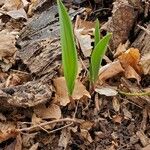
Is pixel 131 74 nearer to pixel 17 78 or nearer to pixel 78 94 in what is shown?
pixel 78 94

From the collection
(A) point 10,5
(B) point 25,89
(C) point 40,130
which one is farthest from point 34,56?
(A) point 10,5

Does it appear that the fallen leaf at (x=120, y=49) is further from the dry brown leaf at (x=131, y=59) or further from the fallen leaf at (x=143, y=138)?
the fallen leaf at (x=143, y=138)

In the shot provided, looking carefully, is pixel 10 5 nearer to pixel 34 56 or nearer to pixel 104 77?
pixel 34 56

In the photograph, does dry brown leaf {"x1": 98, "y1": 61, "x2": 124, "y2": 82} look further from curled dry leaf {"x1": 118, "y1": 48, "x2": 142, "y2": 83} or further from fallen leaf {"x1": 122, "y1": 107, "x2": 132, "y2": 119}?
fallen leaf {"x1": 122, "y1": 107, "x2": 132, "y2": 119}

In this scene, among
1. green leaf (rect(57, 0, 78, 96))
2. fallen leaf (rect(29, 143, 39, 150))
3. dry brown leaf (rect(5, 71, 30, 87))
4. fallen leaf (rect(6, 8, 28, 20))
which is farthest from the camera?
fallen leaf (rect(6, 8, 28, 20))

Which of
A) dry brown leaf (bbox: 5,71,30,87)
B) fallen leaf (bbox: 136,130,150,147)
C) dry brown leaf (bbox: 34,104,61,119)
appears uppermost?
dry brown leaf (bbox: 5,71,30,87)

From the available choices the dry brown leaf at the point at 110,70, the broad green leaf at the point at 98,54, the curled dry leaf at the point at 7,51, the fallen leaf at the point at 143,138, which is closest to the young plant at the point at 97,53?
the broad green leaf at the point at 98,54

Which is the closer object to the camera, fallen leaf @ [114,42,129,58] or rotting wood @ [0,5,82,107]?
rotting wood @ [0,5,82,107]

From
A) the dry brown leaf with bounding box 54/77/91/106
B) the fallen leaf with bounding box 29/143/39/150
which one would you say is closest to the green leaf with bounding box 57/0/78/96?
the dry brown leaf with bounding box 54/77/91/106
